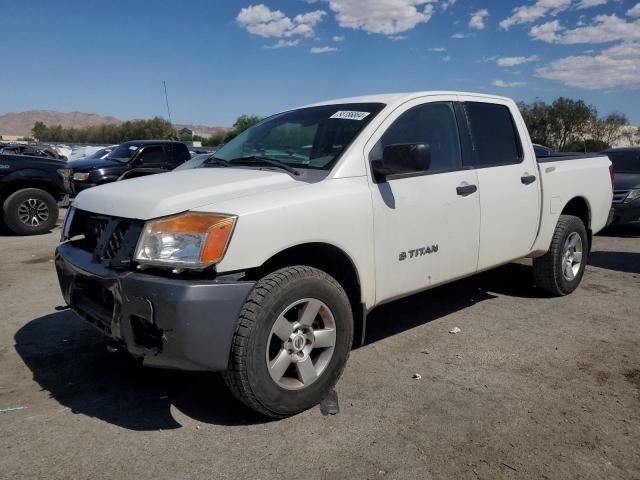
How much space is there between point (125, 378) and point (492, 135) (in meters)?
3.41

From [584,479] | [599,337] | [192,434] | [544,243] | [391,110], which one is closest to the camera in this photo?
[584,479]

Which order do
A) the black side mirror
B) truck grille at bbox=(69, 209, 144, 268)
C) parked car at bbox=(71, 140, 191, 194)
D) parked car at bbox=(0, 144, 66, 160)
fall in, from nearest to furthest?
truck grille at bbox=(69, 209, 144, 268) → parked car at bbox=(71, 140, 191, 194) → the black side mirror → parked car at bbox=(0, 144, 66, 160)

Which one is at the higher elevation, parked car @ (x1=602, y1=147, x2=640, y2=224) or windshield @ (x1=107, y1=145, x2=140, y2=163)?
windshield @ (x1=107, y1=145, x2=140, y2=163)

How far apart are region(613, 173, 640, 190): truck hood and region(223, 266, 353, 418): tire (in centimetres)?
830

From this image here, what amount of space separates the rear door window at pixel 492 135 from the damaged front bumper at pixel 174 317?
245 centimetres

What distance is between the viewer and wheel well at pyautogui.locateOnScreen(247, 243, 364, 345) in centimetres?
299

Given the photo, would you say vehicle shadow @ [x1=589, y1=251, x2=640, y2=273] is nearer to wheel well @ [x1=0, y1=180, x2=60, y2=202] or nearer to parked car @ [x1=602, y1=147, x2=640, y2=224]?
parked car @ [x1=602, y1=147, x2=640, y2=224]

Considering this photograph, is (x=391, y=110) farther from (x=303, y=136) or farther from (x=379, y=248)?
(x=379, y=248)

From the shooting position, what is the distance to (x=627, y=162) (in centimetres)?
1019

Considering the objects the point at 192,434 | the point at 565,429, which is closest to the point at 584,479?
the point at 565,429

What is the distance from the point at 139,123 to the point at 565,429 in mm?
96377

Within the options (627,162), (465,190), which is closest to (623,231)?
(627,162)

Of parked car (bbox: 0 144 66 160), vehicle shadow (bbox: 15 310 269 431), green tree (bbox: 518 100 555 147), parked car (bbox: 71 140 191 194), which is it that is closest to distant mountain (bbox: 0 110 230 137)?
green tree (bbox: 518 100 555 147)

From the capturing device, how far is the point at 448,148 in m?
3.97
